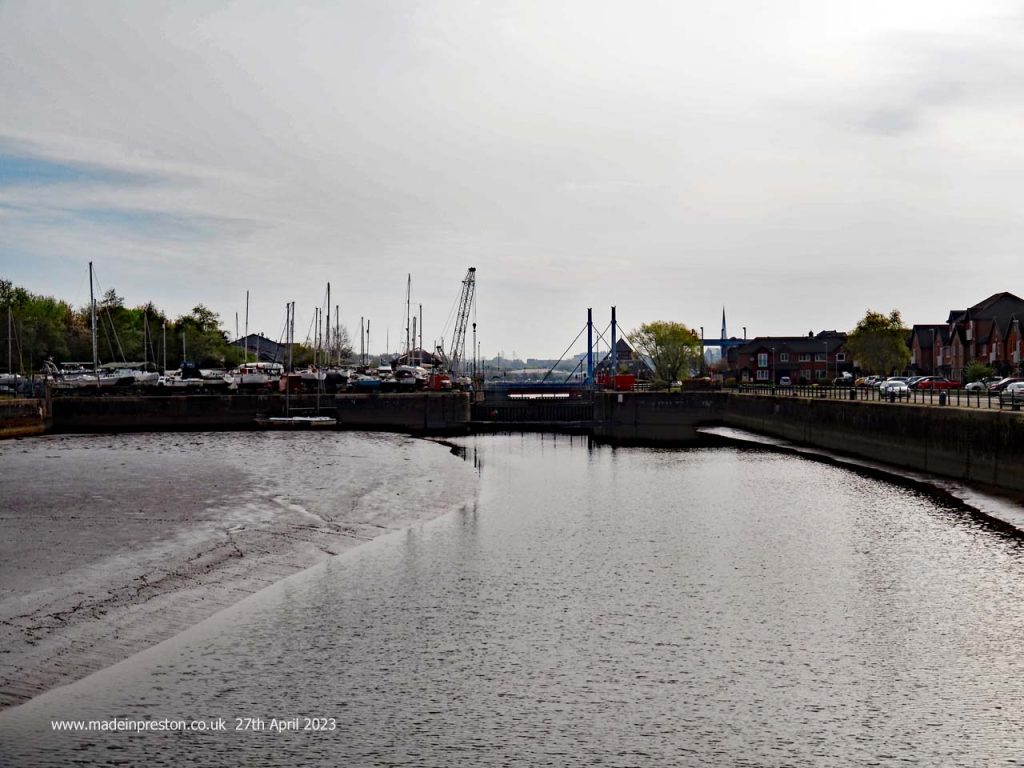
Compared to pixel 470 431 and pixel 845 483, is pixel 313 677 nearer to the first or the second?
pixel 845 483

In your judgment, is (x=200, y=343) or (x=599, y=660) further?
(x=200, y=343)

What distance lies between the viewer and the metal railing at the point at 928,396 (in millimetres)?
51125

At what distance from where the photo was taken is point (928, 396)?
78062 mm

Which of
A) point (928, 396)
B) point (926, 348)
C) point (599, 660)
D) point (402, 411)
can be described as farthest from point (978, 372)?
A: point (599, 660)

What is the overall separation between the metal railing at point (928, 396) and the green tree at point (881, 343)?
38.3m

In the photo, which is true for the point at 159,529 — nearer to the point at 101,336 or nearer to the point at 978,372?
the point at 978,372

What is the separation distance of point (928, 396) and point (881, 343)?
255 feet

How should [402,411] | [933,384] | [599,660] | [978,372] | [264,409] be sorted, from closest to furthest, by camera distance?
1. [599,660]
2. [933,384]
3. [402,411]
4. [264,409]
5. [978,372]

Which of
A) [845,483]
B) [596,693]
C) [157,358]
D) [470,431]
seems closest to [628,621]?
[596,693]

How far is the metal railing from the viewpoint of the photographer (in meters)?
51.1

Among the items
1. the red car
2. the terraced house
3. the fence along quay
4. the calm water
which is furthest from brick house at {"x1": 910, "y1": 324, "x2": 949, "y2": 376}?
the calm water

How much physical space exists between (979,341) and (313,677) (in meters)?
141

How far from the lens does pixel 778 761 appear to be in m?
16.1

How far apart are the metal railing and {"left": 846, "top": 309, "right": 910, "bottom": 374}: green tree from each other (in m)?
38.3
